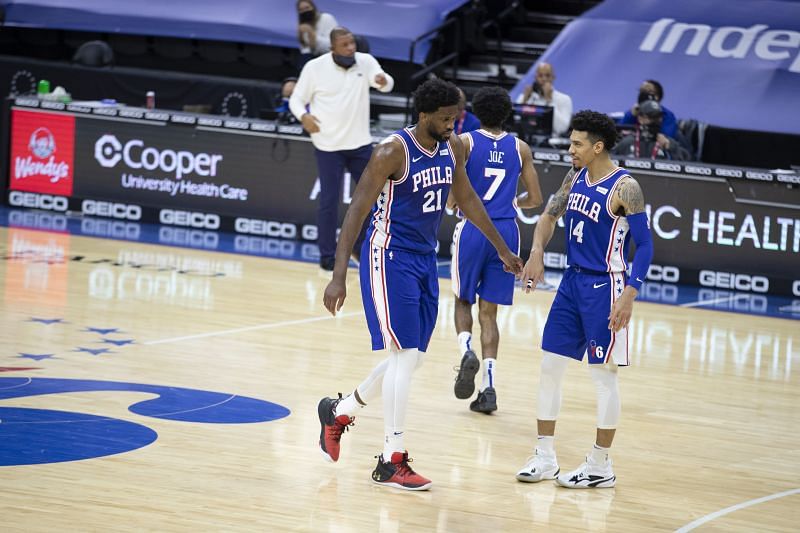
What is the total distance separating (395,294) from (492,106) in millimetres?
2132

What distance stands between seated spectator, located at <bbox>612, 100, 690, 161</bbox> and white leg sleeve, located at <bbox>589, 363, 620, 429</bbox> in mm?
7572

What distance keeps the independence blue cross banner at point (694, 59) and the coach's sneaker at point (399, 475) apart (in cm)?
1006

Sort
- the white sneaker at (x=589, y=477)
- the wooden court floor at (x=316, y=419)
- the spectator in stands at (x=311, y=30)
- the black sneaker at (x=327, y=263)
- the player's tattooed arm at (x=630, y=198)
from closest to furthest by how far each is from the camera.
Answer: the wooden court floor at (x=316, y=419)
the player's tattooed arm at (x=630, y=198)
the white sneaker at (x=589, y=477)
the black sneaker at (x=327, y=263)
the spectator in stands at (x=311, y=30)

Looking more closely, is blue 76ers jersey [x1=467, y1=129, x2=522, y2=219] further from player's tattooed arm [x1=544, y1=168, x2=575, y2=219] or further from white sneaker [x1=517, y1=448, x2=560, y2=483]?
white sneaker [x1=517, y1=448, x2=560, y2=483]

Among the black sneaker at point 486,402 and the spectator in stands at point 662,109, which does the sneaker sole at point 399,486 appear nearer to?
the black sneaker at point 486,402

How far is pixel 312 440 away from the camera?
22.0 feet

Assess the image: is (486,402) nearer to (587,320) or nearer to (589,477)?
(589,477)

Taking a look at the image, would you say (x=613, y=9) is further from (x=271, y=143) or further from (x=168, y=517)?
(x=168, y=517)

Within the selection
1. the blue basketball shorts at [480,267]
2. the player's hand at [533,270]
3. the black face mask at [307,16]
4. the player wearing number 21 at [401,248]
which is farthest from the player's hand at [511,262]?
the black face mask at [307,16]

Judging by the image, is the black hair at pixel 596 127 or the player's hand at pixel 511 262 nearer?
the black hair at pixel 596 127

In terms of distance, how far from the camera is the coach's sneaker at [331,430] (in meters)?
6.27

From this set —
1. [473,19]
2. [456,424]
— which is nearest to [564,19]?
[473,19]

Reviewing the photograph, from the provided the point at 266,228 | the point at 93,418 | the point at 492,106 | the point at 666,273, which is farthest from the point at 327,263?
the point at 93,418

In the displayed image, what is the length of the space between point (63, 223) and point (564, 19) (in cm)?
839
